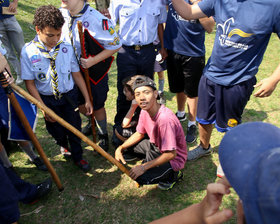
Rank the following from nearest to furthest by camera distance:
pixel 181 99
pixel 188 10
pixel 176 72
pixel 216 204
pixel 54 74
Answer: pixel 216 204, pixel 54 74, pixel 188 10, pixel 176 72, pixel 181 99

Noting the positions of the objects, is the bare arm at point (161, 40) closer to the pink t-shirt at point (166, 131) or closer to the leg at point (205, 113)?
the leg at point (205, 113)

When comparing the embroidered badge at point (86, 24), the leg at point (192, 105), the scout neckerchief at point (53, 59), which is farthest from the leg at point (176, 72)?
the scout neckerchief at point (53, 59)

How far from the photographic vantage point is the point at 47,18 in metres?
2.23

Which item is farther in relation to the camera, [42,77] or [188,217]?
[42,77]

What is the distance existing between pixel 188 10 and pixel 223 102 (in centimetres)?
110

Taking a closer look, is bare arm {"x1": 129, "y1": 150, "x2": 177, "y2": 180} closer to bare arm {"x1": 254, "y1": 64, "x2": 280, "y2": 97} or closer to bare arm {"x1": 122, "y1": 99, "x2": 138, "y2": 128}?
bare arm {"x1": 122, "y1": 99, "x2": 138, "y2": 128}

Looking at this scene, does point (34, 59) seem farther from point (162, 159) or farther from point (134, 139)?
point (162, 159)

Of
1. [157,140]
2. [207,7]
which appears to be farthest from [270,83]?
[157,140]

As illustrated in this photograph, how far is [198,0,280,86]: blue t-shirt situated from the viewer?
2102 mm

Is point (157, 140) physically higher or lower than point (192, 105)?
higher

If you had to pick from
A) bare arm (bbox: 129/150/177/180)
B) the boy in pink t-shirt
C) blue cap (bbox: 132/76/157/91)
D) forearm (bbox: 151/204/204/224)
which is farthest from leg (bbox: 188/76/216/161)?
forearm (bbox: 151/204/204/224)

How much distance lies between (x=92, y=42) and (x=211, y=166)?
7.35ft

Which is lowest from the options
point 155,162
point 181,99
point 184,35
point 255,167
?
point 181,99

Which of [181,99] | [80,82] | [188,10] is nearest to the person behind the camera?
[188,10]
